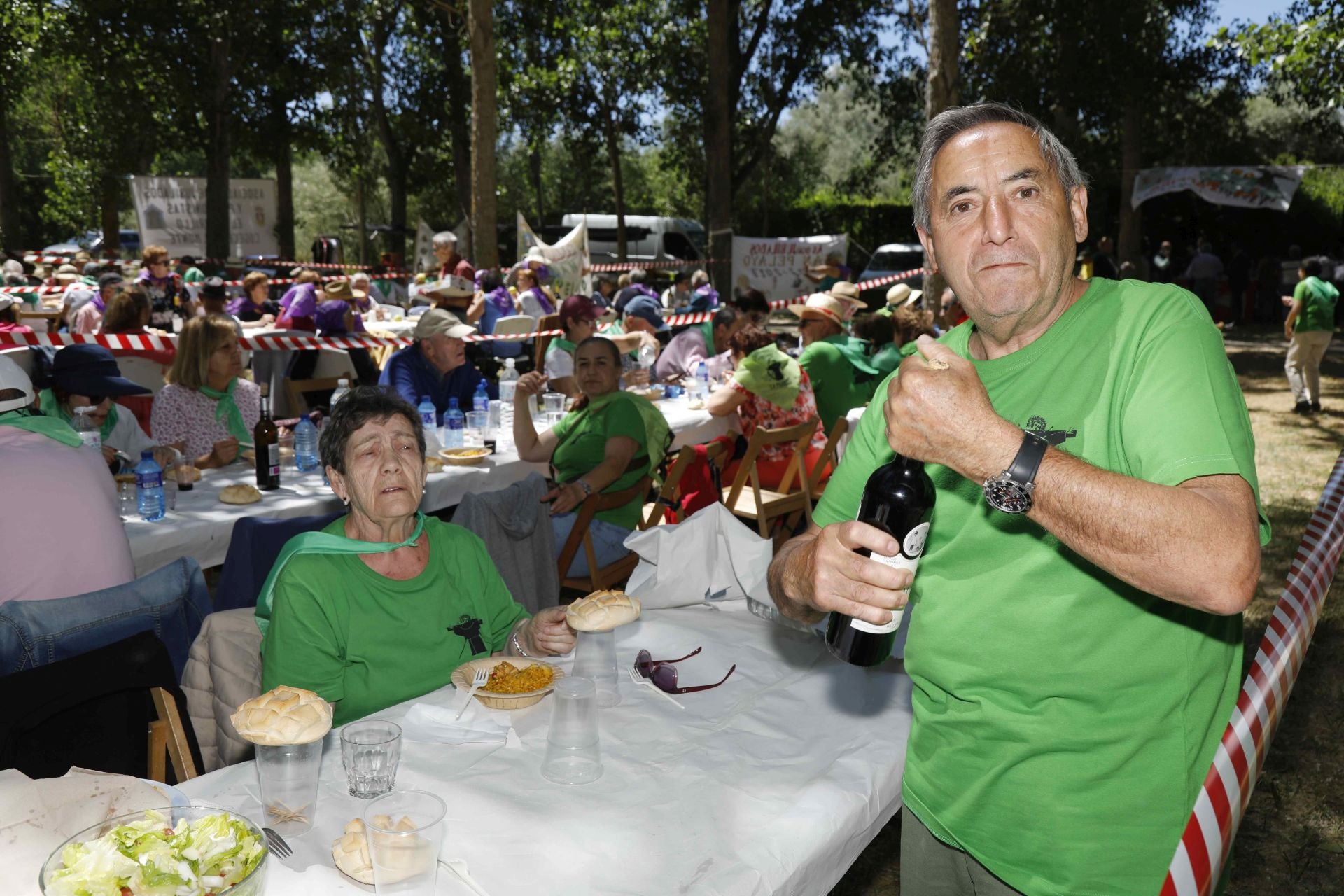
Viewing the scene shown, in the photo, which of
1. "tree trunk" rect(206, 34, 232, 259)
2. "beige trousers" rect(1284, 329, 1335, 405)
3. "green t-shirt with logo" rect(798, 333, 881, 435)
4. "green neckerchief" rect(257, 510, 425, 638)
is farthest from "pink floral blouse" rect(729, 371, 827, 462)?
"tree trunk" rect(206, 34, 232, 259)

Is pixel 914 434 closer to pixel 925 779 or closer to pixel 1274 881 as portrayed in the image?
pixel 925 779

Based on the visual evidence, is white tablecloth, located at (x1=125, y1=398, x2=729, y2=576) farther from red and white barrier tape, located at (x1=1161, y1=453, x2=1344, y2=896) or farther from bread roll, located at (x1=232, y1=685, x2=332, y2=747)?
red and white barrier tape, located at (x1=1161, y1=453, x2=1344, y2=896)

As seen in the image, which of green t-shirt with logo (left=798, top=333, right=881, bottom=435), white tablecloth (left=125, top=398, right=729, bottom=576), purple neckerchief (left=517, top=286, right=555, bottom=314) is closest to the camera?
white tablecloth (left=125, top=398, right=729, bottom=576)

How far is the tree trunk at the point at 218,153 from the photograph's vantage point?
2005 cm

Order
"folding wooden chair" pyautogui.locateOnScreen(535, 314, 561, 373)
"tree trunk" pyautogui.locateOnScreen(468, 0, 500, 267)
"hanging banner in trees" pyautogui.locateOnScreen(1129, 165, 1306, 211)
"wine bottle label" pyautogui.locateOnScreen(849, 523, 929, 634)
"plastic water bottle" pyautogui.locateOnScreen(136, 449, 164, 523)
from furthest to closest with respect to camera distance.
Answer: "hanging banner in trees" pyautogui.locateOnScreen(1129, 165, 1306, 211), "tree trunk" pyautogui.locateOnScreen(468, 0, 500, 267), "folding wooden chair" pyautogui.locateOnScreen(535, 314, 561, 373), "plastic water bottle" pyautogui.locateOnScreen(136, 449, 164, 523), "wine bottle label" pyautogui.locateOnScreen(849, 523, 929, 634)

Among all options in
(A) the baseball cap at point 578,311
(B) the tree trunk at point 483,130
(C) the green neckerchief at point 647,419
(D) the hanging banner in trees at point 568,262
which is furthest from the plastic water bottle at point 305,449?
(D) the hanging banner in trees at point 568,262

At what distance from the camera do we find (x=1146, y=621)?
1468mm

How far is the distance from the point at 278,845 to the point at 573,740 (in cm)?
57

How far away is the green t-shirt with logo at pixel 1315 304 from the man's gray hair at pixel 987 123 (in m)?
11.2

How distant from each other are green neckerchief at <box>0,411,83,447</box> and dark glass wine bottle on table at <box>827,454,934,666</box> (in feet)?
9.28

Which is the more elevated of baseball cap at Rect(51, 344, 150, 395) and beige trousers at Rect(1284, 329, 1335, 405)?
baseball cap at Rect(51, 344, 150, 395)

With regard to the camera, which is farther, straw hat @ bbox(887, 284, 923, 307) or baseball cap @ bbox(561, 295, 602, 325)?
straw hat @ bbox(887, 284, 923, 307)

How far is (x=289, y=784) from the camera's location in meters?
1.81

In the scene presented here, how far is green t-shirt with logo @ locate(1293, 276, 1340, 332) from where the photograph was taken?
36.2 feet
